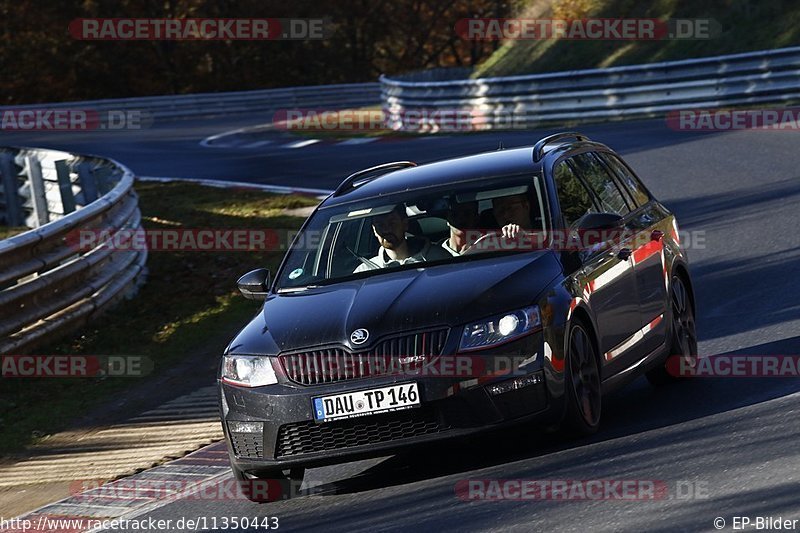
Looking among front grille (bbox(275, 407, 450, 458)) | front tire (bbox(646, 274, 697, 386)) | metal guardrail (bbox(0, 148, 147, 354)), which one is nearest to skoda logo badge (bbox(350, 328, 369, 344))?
front grille (bbox(275, 407, 450, 458))

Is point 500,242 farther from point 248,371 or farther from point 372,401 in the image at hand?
point 248,371

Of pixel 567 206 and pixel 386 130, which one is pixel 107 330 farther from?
pixel 386 130

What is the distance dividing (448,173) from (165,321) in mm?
6331

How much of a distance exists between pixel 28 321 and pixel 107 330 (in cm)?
150

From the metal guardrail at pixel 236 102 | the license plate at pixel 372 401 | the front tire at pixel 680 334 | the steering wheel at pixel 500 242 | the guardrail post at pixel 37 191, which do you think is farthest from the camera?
the metal guardrail at pixel 236 102

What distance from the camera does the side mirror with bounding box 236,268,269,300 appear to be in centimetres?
867

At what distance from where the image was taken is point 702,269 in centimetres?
1308

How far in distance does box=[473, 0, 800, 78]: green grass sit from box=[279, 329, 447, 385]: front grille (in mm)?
27115

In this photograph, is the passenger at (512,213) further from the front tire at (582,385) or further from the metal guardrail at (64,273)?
the metal guardrail at (64,273)

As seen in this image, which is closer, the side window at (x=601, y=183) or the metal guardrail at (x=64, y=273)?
the side window at (x=601, y=183)

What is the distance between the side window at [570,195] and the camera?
844 cm

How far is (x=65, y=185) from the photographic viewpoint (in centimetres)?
2023

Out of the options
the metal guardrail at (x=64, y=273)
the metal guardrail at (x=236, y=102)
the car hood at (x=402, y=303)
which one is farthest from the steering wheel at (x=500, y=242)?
the metal guardrail at (x=236, y=102)

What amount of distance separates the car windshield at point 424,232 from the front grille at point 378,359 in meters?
0.94
